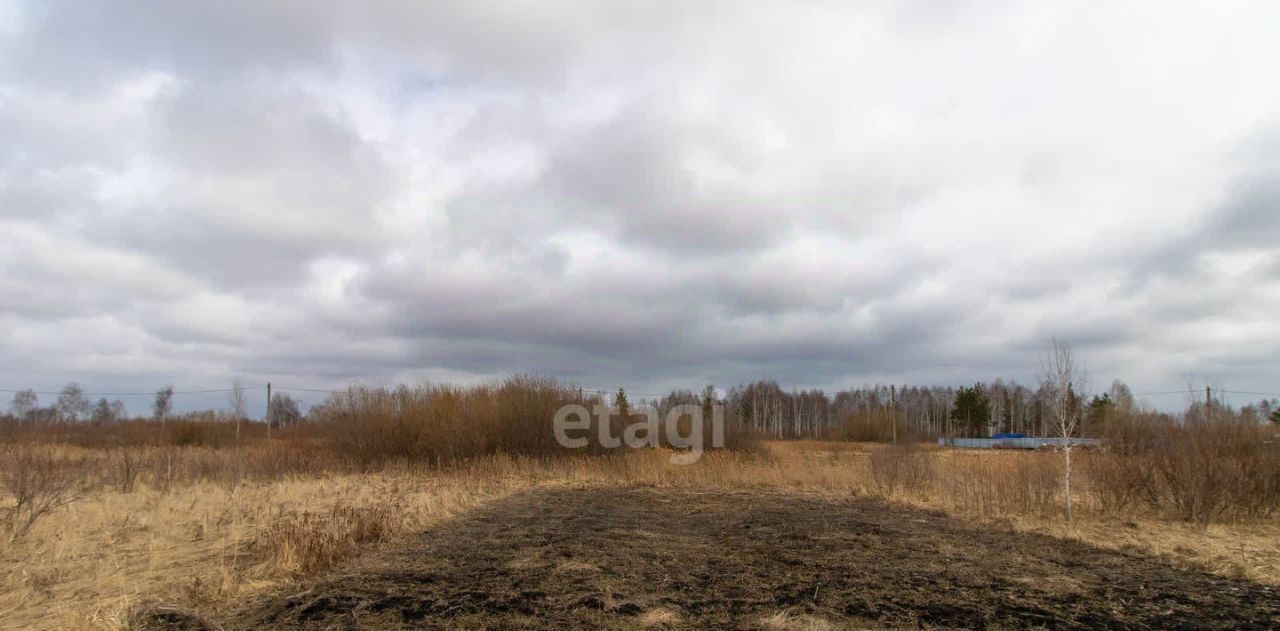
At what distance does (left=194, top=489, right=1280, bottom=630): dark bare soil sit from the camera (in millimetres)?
6023

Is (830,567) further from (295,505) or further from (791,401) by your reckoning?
(791,401)

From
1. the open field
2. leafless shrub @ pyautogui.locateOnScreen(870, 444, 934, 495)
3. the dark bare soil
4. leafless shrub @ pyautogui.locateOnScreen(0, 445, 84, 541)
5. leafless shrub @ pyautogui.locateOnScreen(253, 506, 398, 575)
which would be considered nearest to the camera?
the dark bare soil

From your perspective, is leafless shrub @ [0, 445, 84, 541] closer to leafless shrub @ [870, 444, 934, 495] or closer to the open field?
the open field

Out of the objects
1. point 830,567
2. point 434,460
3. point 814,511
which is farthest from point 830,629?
point 434,460

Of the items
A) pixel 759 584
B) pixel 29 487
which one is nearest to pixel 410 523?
pixel 759 584

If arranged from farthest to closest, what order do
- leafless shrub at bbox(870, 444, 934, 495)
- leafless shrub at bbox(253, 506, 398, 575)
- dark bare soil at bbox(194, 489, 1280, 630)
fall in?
leafless shrub at bbox(870, 444, 934, 495)
leafless shrub at bbox(253, 506, 398, 575)
dark bare soil at bbox(194, 489, 1280, 630)

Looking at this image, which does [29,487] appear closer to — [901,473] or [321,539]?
[321,539]

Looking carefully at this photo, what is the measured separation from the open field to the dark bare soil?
0.49 feet

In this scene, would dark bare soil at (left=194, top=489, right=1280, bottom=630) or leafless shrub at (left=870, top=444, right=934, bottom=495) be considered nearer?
dark bare soil at (left=194, top=489, right=1280, bottom=630)

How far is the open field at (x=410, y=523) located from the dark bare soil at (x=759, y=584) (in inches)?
5.8

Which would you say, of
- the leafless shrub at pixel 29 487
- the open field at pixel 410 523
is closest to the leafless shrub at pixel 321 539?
the open field at pixel 410 523

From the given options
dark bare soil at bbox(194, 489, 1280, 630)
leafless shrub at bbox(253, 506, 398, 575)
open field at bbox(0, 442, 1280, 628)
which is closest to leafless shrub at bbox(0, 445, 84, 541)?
open field at bbox(0, 442, 1280, 628)

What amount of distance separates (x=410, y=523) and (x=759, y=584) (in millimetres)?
6581

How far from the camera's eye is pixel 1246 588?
288 inches
